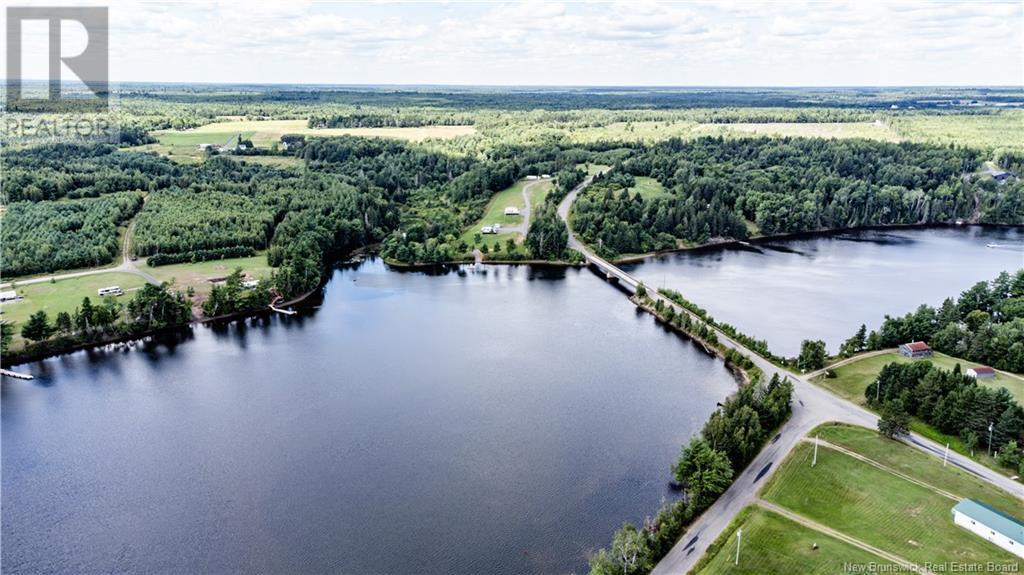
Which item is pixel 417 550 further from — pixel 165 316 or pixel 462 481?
pixel 165 316

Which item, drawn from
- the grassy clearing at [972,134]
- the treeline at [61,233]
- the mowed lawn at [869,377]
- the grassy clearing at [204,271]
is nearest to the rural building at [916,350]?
the mowed lawn at [869,377]

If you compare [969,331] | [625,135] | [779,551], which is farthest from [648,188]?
[779,551]

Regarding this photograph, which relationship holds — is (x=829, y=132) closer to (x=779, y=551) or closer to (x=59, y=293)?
(x=779, y=551)

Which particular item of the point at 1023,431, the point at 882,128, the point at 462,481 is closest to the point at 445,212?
the point at 462,481

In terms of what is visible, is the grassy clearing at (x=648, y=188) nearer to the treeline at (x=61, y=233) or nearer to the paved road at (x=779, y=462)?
the paved road at (x=779, y=462)

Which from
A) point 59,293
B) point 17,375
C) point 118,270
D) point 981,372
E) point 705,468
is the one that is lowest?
point 17,375

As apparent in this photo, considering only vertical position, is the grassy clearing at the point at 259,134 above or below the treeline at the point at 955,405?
above
